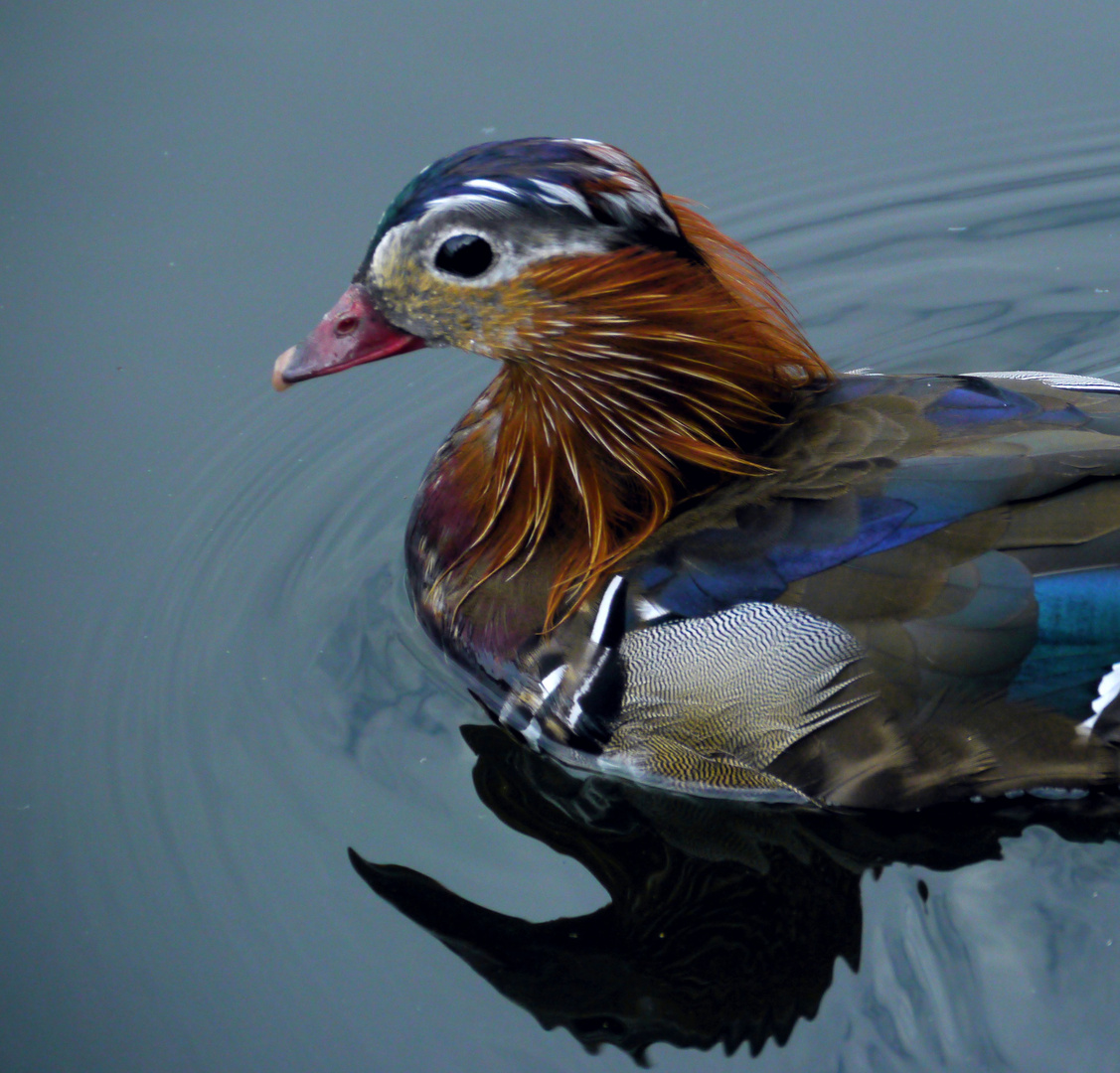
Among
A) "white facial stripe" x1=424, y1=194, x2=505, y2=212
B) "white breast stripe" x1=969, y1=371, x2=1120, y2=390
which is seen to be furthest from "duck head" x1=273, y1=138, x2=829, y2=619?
"white breast stripe" x1=969, y1=371, x2=1120, y2=390

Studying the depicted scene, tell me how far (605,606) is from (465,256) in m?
0.83

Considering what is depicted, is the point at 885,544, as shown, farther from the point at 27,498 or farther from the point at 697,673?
the point at 27,498

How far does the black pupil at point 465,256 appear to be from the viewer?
111 inches

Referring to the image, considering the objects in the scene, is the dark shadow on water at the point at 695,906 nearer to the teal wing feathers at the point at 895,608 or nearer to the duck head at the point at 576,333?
the teal wing feathers at the point at 895,608

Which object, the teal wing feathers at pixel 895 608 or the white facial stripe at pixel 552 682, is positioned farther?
the white facial stripe at pixel 552 682

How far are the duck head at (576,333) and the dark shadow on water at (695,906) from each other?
609 millimetres

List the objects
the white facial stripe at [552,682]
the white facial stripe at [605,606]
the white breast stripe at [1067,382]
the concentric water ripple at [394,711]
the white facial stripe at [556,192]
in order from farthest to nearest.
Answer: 1. the white breast stripe at [1067,382]
2. the white facial stripe at [552,682]
3. the white facial stripe at [605,606]
4. the concentric water ripple at [394,711]
5. the white facial stripe at [556,192]

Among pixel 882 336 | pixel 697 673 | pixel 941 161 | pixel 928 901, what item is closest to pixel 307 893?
pixel 697 673

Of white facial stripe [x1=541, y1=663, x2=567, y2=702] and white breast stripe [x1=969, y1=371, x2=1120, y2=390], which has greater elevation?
white breast stripe [x1=969, y1=371, x2=1120, y2=390]

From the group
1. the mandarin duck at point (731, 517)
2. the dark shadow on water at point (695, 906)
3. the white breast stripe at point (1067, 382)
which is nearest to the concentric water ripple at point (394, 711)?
the dark shadow on water at point (695, 906)

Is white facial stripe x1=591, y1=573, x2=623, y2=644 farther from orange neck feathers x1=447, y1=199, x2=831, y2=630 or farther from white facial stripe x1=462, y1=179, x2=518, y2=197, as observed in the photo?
white facial stripe x1=462, y1=179, x2=518, y2=197

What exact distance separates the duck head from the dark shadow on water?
609 mm

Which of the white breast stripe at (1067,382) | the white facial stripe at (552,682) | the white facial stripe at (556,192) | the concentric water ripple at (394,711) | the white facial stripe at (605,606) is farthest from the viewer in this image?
the white breast stripe at (1067,382)

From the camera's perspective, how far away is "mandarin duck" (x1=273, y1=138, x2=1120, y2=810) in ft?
9.16
